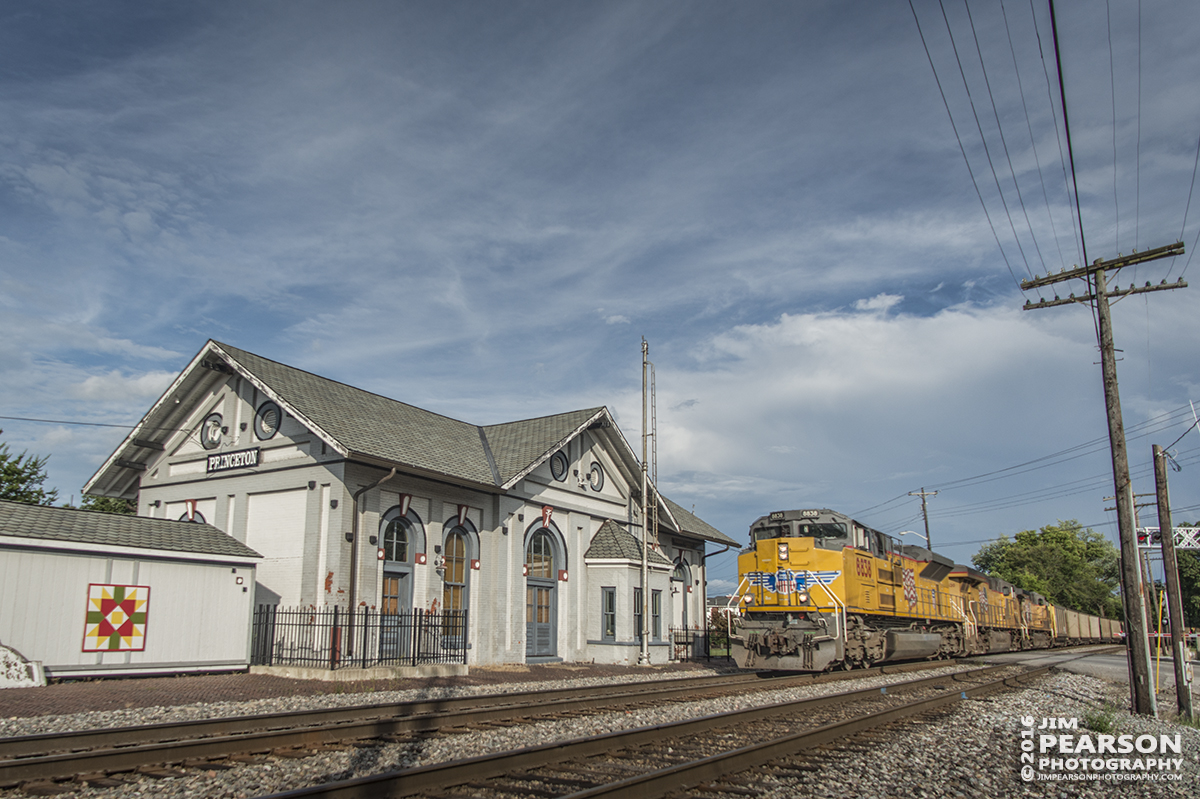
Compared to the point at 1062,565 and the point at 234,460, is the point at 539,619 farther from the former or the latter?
the point at 1062,565

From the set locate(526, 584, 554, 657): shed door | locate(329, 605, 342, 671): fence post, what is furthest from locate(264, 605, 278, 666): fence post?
locate(526, 584, 554, 657): shed door

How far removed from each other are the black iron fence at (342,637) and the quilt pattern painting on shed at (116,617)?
10.2ft

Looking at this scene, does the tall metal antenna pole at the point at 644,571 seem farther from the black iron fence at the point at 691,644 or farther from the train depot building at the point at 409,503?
the black iron fence at the point at 691,644

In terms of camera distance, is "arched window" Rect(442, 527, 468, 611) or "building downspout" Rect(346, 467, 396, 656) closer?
"building downspout" Rect(346, 467, 396, 656)

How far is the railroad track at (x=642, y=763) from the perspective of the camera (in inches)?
268

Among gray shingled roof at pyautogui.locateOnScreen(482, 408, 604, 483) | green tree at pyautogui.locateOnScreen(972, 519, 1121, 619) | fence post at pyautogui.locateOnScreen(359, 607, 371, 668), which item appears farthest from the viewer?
green tree at pyautogui.locateOnScreen(972, 519, 1121, 619)

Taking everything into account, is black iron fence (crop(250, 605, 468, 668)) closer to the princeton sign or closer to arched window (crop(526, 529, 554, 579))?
the princeton sign

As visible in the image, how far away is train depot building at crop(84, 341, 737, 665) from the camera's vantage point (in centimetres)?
2031

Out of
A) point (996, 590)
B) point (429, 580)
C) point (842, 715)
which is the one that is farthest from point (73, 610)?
point (996, 590)

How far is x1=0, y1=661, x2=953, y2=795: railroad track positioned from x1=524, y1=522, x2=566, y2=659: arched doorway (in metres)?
10.7

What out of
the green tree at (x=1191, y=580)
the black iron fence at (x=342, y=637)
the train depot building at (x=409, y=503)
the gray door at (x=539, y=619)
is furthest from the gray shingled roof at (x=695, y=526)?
the green tree at (x=1191, y=580)

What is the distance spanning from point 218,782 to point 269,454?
1533cm

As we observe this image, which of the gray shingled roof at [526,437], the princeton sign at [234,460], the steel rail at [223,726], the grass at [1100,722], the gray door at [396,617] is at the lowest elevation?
the grass at [1100,722]

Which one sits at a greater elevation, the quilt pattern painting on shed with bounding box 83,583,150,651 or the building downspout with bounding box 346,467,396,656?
the building downspout with bounding box 346,467,396,656
